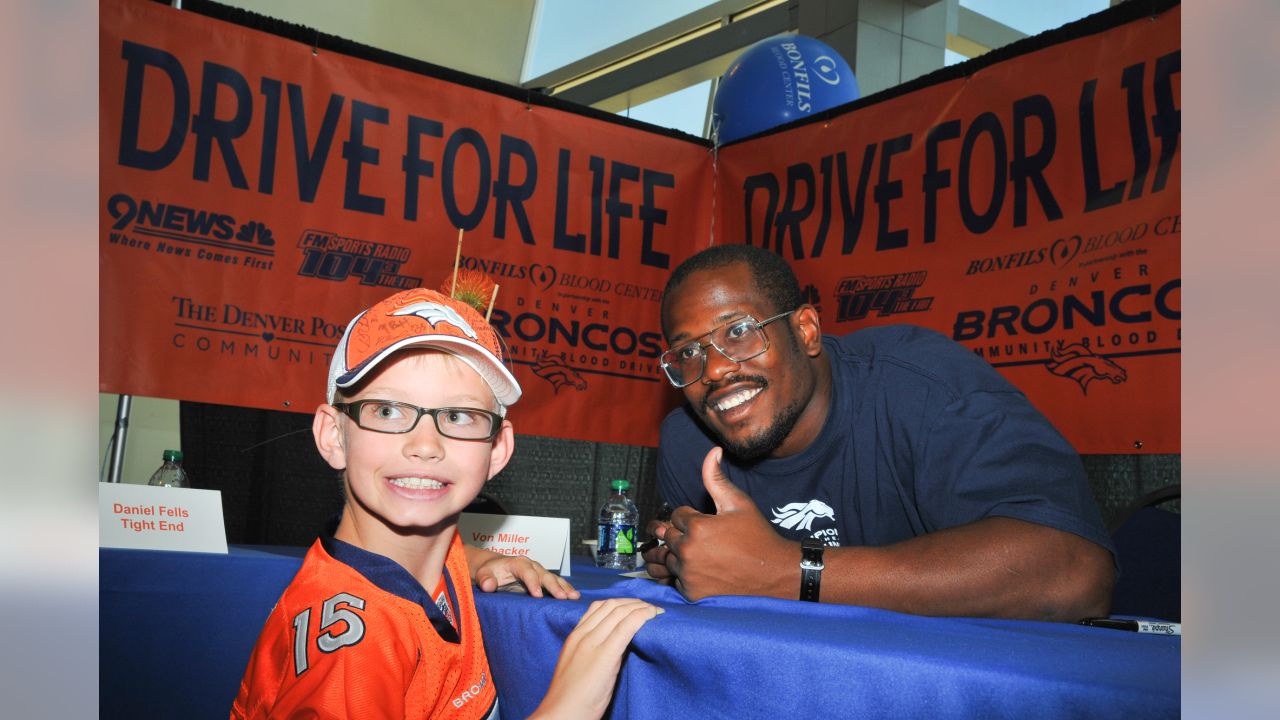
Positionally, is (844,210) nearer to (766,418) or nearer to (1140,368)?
(1140,368)

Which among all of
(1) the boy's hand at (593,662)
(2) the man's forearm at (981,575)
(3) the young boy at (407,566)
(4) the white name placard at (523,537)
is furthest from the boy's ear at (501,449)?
(4) the white name placard at (523,537)

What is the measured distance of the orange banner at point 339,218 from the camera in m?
2.98

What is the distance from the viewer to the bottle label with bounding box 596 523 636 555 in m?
2.49

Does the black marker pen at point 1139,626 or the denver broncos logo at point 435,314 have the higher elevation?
the denver broncos logo at point 435,314

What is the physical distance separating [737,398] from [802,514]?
28 cm

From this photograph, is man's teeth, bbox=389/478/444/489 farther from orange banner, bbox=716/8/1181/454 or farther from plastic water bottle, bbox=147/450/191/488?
orange banner, bbox=716/8/1181/454

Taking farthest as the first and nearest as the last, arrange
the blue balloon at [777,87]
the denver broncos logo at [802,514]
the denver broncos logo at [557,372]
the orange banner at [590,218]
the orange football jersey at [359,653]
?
the blue balloon at [777,87]
the denver broncos logo at [557,372]
the orange banner at [590,218]
the denver broncos logo at [802,514]
the orange football jersey at [359,653]

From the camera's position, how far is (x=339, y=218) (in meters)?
3.31

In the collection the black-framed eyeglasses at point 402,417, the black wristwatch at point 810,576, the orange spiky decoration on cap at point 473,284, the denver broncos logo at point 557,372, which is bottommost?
the black wristwatch at point 810,576

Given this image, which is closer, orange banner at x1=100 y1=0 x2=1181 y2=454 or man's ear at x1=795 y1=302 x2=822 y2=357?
man's ear at x1=795 y1=302 x2=822 y2=357

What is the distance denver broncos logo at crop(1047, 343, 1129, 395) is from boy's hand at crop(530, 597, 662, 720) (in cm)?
211

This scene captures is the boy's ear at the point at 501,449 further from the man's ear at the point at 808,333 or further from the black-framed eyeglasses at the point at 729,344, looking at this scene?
the man's ear at the point at 808,333

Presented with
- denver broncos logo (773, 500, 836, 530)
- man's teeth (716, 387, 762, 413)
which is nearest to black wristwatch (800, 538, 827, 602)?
denver broncos logo (773, 500, 836, 530)

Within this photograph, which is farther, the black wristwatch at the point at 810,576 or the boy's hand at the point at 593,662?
the black wristwatch at the point at 810,576
